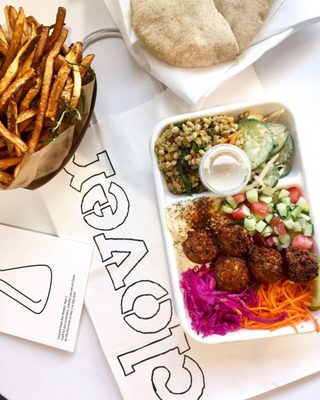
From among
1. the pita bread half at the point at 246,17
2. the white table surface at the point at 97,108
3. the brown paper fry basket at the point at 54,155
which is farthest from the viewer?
the white table surface at the point at 97,108

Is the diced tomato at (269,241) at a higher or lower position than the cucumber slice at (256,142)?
lower

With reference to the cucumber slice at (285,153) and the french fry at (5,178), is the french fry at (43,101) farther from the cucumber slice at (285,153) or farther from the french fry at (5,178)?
the cucumber slice at (285,153)

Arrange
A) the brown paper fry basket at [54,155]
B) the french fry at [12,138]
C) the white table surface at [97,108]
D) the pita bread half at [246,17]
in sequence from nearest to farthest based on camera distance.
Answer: the french fry at [12,138] → the brown paper fry basket at [54,155] → the pita bread half at [246,17] → the white table surface at [97,108]

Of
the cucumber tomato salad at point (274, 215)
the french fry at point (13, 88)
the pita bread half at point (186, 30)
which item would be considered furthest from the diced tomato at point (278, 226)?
the french fry at point (13, 88)

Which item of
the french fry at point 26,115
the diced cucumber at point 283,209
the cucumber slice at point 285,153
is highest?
the french fry at point 26,115

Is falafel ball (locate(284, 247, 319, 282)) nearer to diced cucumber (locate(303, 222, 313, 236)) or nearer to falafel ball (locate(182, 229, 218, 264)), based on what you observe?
diced cucumber (locate(303, 222, 313, 236))

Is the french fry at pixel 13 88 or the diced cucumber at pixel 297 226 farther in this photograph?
the diced cucumber at pixel 297 226

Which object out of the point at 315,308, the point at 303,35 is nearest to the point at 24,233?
the point at 315,308
